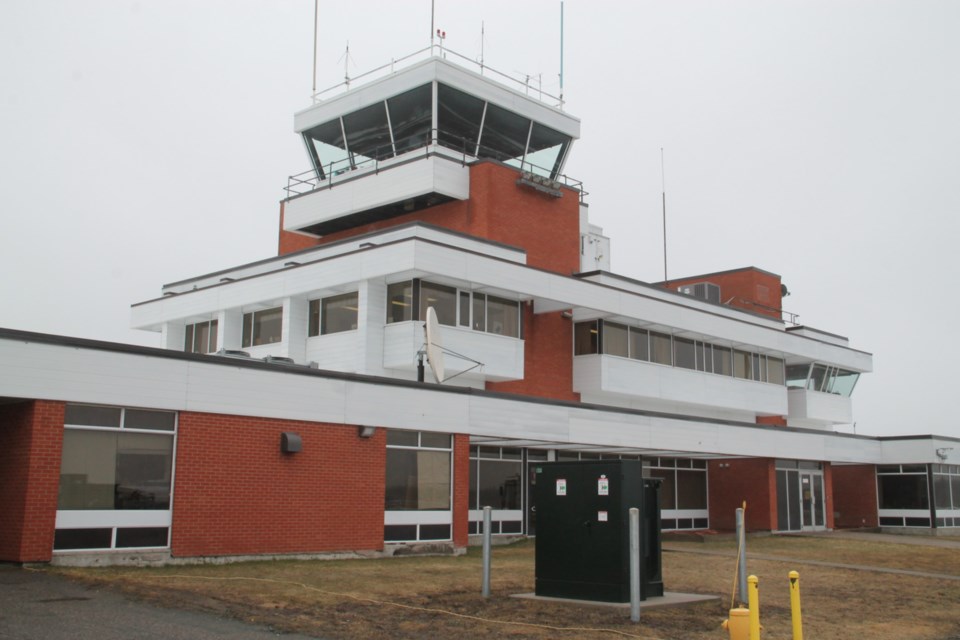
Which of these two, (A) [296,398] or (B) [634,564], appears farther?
(A) [296,398]

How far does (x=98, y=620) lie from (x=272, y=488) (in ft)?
31.4

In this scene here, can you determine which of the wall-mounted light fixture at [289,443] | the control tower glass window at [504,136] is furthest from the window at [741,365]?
the wall-mounted light fixture at [289,443]

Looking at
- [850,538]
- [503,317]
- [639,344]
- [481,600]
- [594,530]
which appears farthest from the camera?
[850,538]

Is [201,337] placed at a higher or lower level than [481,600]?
higher

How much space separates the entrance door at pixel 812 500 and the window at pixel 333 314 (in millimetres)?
21296

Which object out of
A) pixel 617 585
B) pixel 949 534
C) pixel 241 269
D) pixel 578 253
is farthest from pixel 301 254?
pixel 949 534

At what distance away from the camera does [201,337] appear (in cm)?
3784

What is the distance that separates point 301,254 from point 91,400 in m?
17.5

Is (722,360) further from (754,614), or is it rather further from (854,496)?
(754,614)

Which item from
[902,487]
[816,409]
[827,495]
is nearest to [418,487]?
[827,495]

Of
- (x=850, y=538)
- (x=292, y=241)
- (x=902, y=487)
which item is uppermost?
(x=292, y=241)

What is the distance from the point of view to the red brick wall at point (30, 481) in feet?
55.4

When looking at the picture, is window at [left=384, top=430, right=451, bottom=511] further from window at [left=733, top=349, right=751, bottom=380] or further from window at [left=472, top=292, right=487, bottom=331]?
window at [left=733, top=349, right=751, bottom=380]

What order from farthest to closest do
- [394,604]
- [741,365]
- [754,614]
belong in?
[741,365], [394,604], [754,614]
